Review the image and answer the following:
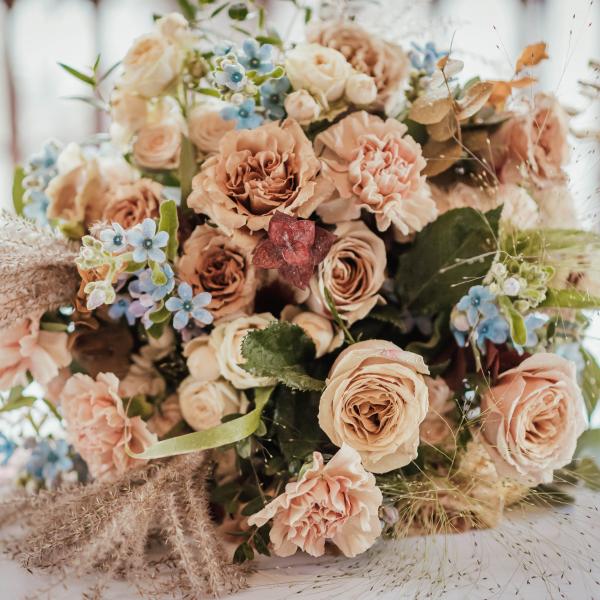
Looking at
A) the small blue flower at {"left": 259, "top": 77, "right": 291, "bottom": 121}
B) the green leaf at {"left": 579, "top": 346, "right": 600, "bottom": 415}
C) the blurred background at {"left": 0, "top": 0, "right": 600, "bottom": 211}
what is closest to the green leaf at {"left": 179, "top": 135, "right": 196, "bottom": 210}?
A: the small blue flower at {"left": 259, "top": 77, "right": 291, "bottom": 121}

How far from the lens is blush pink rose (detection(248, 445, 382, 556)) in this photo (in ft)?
2.03

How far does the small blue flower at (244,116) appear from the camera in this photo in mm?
746

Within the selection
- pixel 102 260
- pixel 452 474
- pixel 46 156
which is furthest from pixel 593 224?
pixel 46 156

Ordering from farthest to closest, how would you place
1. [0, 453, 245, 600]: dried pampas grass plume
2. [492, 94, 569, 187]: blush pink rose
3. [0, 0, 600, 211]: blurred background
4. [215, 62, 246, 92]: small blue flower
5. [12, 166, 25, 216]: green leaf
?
[0, 0, 600, 211]: blurred background
[12, 166, 25, 216]: green leaf
[492, 94, 569, 187]: blush pink rose
[215, 62, 246, 92]: small blue flower
[0, 453, 245, 600]: dried pampas grass plume

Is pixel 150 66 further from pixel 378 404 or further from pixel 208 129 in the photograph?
pixel 378 404

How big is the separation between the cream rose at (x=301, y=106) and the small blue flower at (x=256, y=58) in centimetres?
4

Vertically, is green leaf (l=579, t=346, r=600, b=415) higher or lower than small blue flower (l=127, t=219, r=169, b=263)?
lower

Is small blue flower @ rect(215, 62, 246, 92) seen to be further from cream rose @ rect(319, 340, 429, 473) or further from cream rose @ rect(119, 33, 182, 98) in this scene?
cream rose @ rect(319, 340, 429, 473)

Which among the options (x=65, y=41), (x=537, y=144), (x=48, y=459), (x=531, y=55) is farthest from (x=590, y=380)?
(x=65, y=41)

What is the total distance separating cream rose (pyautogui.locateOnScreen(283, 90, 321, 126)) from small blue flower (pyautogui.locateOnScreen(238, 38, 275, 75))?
42 millimetres

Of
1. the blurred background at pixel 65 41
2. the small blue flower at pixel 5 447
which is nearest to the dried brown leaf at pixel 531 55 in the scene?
the small blue flower at pixel 5 447

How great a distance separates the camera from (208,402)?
0.74m

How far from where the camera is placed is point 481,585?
0.64m

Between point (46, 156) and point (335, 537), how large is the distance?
651 millimetres
